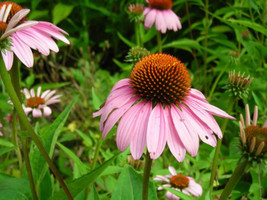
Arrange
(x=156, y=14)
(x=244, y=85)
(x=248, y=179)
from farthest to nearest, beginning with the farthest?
(x=156, y=14)
(x=248, y=179)
(x=244, y=85)

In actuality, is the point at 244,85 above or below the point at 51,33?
below

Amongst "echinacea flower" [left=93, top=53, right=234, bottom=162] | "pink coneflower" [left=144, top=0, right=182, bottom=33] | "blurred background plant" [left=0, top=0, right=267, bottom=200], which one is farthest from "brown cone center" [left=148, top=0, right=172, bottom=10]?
"echinacea flower" [left=93, top=53, right=234, bottom=162]

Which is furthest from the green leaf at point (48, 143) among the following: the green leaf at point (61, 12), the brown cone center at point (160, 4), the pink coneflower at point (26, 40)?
the green leaf at point (61, 12)

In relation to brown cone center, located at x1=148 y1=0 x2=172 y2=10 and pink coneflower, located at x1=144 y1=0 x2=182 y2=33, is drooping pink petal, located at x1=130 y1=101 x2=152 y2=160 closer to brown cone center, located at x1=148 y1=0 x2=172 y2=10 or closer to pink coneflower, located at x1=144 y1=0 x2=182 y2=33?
pink coneflower, located at x1=144 y1=0 x2=182 y2=33

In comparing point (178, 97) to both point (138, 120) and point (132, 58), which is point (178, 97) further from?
point (132, 58)

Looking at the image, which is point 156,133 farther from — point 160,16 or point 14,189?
point 160,16

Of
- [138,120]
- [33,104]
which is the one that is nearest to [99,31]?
[33,104]
